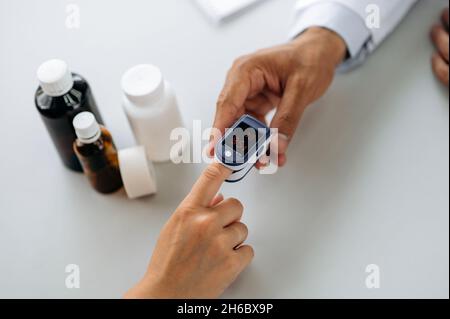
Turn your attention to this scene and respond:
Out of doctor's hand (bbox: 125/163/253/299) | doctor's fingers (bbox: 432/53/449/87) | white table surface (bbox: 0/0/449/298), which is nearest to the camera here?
doctor's hand (bbox: 125/163/253/299)

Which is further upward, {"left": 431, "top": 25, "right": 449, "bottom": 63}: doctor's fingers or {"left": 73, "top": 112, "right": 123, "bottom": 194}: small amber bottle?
{"left": 73, "top": 112, "right": 123, "bottom": 194}: small amber bottle

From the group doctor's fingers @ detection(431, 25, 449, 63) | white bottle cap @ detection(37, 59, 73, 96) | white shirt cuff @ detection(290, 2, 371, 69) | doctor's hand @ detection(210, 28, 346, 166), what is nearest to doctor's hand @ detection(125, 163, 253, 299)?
doctor's hand @ detection(210, 28, 346, 166)

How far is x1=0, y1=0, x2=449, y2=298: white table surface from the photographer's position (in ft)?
2.44

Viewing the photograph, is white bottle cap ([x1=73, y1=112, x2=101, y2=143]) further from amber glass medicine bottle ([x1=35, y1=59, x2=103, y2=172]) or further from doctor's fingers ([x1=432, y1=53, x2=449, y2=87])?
doctor's fingers ([x1=432, y1=53, x2=449, y2=87])

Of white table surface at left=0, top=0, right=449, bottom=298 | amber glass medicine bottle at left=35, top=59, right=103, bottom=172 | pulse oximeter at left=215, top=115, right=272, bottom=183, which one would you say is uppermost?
amber glass medicine bottle at left=35, top=59, right=103, bottom=172

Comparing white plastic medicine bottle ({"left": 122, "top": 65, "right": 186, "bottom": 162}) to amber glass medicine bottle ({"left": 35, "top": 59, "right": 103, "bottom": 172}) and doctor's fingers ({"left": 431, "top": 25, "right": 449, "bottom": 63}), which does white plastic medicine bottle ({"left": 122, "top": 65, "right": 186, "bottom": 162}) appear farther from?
doctor's fingers ({"left": 431, "top": 25, "right": 449, "bottom": 63})

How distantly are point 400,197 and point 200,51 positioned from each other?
0.41 metres

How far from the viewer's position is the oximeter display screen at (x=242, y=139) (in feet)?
2.13

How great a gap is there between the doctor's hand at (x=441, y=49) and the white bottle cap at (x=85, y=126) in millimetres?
557

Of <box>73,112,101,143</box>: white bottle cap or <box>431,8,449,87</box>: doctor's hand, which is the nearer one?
<box>73,112,101,143</box>: white bottle cap

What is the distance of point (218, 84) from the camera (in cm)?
89

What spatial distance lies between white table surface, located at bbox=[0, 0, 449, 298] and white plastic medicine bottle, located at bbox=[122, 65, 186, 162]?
6 centimetres

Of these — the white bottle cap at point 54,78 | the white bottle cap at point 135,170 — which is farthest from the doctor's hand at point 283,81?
the white bottle cap at point 54,78

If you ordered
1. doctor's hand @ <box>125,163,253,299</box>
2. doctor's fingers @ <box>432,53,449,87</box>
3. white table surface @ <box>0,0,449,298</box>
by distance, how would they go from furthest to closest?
doctor's fingers @ <box>432,53,449,87</box>
white table surface @ <box>0,0,449,298</box>
doctor's hand @ <box>125,163,253,299</box>
